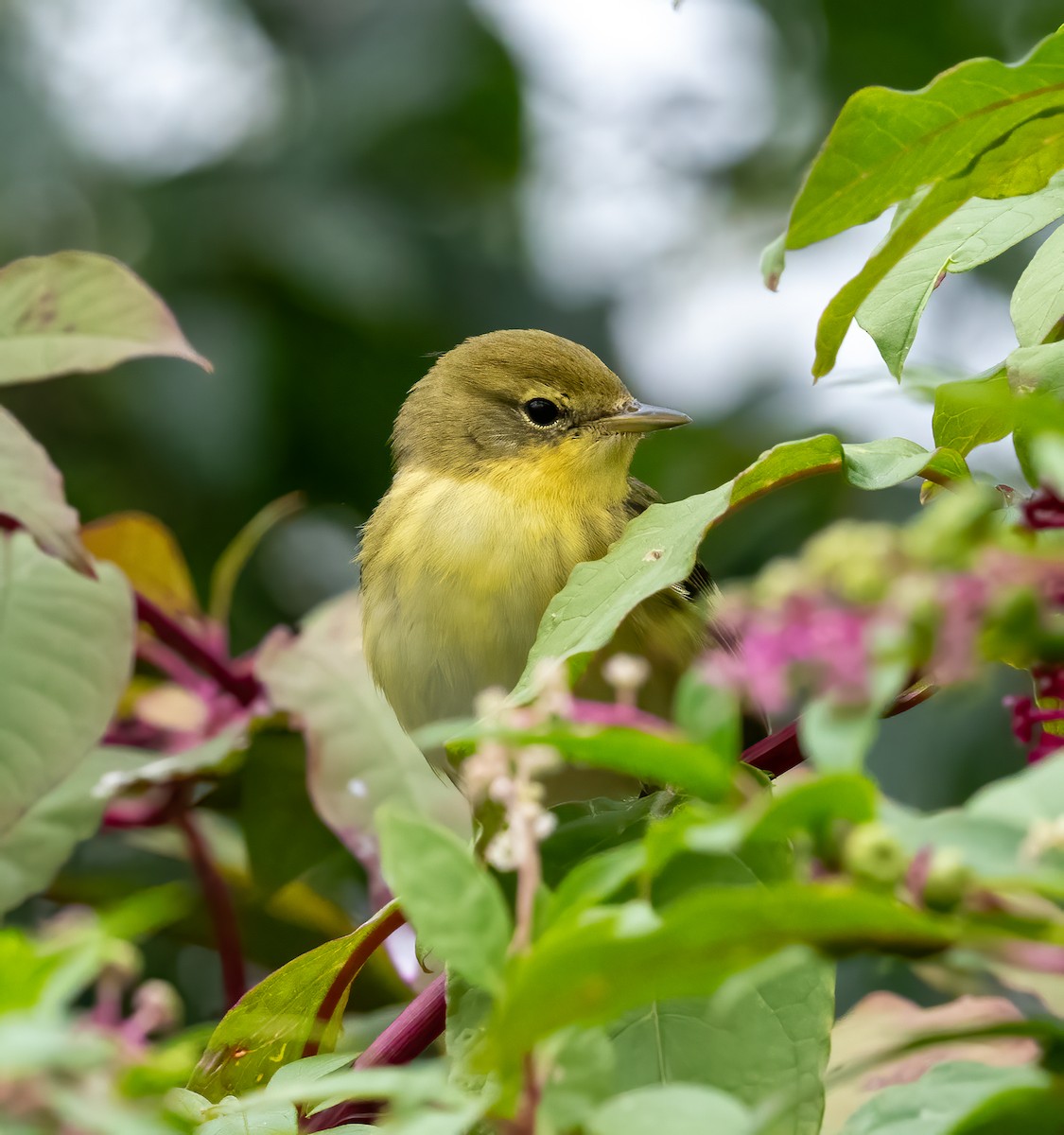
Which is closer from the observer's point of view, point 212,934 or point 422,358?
point 212,934

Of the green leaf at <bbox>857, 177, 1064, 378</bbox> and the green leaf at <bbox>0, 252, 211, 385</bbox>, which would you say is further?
the green leaf at <bbox>0, 252, 211, 385</bbox>

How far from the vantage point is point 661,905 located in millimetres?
1139

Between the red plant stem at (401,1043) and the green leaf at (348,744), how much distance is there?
815 mm

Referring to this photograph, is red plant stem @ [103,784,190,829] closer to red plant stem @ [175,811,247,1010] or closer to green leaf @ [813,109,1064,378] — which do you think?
red plant stem @ [175,811,247,1010]

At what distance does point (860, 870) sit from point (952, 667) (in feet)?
0.35

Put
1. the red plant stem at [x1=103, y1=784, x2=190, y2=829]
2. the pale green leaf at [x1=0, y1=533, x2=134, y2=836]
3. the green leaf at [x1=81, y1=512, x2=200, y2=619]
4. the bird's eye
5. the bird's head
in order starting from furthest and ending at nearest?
the bird's eye < the bird's head < the green leaf at [x1=81, y1=512, x2=200, y2=619] < the red plant stem at [x1=103, y1=784, x2=190, y2=829] < the pale green leaf at [x1=0, y1=533, x2=134, y2=836]

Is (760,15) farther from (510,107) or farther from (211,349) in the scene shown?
(211,349)

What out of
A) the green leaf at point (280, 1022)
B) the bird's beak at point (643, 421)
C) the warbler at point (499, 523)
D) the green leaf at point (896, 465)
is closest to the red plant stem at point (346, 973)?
the green leaf at point (280, 1022)

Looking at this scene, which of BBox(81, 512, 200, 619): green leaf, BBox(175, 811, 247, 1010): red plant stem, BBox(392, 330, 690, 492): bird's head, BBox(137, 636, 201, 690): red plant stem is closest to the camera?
BBox(175, 811, 247, 1010): red plant stem

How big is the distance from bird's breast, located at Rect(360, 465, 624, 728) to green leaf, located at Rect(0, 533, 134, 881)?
33.0 inches

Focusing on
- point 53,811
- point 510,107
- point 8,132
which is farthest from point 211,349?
point 53,811

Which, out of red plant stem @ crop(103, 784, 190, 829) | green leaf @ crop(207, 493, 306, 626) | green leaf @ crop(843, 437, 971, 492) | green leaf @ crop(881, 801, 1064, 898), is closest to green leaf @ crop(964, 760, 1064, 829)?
green leaf @ crop(881, 801, 1064, 898)

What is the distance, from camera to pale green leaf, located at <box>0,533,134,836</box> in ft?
5.39

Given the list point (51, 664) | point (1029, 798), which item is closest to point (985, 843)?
point (1029, 798)
